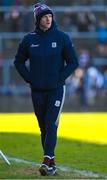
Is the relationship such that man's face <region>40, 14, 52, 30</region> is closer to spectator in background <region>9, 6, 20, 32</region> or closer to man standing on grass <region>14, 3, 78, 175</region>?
man standing on grass <region>14, 3, 78, 175</region>

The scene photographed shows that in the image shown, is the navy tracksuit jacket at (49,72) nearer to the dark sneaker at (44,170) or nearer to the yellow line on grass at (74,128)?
the dark sneaker at (44,170)

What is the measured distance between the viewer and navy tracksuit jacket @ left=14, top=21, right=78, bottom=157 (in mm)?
9750

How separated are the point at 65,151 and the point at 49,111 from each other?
3.64 metres

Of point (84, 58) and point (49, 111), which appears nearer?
point (49, 111)

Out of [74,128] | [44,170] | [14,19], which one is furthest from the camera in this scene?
[14,19]

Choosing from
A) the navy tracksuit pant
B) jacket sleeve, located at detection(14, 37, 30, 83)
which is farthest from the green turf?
jacket sleeve, located at detection(14, 37, 30, 83)

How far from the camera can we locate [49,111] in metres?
9.77

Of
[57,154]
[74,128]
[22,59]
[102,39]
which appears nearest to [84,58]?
[102,39]

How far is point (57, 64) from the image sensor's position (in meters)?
9.82

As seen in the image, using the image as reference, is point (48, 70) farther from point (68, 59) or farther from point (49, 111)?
point (49, 111)

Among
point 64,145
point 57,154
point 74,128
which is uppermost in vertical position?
point 57,154

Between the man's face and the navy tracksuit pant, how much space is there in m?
0.78

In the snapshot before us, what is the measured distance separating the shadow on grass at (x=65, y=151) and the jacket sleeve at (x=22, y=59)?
1555mm

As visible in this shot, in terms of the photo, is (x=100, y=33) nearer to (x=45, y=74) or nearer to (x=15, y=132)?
(x=15, y=132)
